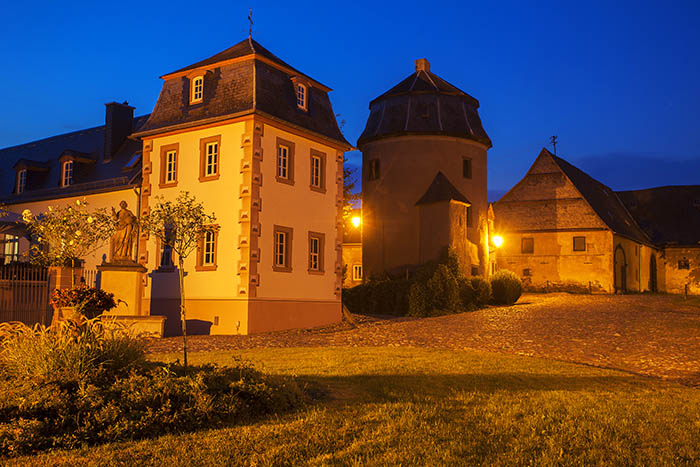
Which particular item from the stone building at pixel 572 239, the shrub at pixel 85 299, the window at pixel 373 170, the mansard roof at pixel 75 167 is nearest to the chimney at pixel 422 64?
the window at pixel 373 170

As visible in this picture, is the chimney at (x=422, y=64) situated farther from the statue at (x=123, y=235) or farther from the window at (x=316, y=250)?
the statue at (x=123, y=235)

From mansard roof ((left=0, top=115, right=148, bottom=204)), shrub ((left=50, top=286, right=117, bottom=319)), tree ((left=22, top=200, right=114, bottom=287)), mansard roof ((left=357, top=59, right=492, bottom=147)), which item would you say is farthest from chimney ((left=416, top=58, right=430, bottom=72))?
shrub ((left=50, top=286, right=117, bottom=319))

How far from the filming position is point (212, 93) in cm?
2319

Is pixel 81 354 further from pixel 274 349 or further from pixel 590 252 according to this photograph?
pixel 590 252

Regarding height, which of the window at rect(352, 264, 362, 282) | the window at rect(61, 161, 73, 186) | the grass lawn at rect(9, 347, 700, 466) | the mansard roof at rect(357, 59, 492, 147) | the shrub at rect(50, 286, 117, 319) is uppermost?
the mansard roof at rect(357, 59, 492, 147)

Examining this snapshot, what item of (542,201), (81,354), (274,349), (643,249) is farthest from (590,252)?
(81,354)

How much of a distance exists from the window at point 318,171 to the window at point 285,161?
4.57 ft

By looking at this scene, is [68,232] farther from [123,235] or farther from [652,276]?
[652,276]

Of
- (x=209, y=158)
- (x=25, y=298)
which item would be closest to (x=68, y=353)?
(x=25, y=298)

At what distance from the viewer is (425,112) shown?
34.3 m

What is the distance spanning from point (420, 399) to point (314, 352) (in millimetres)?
6095

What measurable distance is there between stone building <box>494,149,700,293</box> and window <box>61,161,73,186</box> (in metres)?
26.0

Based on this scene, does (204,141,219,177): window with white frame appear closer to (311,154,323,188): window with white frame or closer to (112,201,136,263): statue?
(112,201,136,263): statue

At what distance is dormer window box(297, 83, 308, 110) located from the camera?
2422cm
